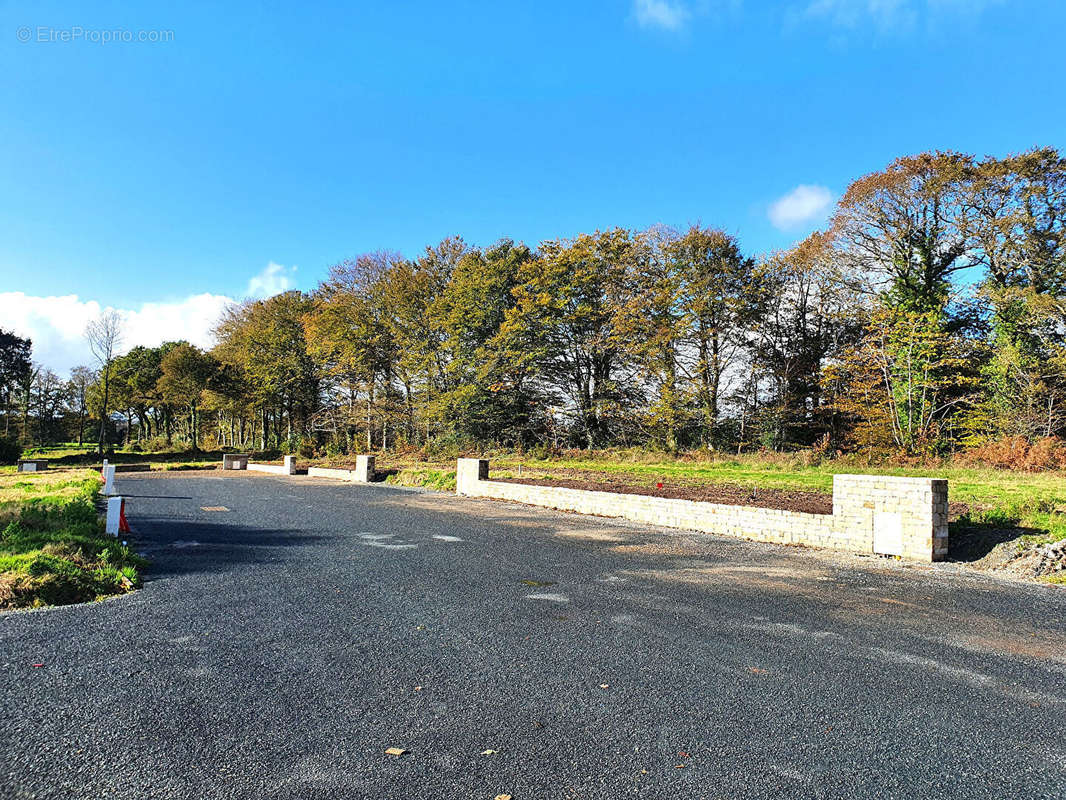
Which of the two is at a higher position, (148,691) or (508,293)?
(508,293)

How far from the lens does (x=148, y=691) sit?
3697 millimetres

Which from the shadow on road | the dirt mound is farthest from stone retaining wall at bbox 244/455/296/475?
the dirt mound

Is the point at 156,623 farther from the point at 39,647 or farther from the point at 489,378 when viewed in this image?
the point at 489,378

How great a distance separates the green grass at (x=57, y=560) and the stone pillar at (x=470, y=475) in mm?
9293

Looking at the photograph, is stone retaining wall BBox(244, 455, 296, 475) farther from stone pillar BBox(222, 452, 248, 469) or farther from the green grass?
the green grass

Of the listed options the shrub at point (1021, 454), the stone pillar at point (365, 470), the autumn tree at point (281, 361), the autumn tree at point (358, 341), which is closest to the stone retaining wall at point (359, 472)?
the stone pillar at point (365, 470)

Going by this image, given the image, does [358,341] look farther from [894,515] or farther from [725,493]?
[894,515]

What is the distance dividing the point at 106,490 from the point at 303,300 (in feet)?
85.5

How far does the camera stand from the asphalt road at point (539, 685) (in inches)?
112

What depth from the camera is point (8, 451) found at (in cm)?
3091

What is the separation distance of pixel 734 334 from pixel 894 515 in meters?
17.2

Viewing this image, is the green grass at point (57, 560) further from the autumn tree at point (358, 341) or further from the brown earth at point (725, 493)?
the autumn tree at point (358, 341)

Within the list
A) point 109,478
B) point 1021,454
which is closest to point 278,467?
point 109,478

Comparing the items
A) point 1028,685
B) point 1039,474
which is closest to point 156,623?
point 1028,685
